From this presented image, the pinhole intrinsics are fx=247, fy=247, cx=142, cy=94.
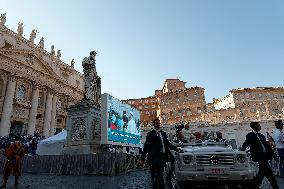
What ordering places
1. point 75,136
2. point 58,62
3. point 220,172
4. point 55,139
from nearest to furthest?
point 220,172
point 75,136
point 55,139
point 58,62

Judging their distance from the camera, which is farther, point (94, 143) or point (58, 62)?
point (58, 62)

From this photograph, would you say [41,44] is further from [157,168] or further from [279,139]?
[157,168]

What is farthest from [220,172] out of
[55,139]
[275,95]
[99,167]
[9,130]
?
[275,95]

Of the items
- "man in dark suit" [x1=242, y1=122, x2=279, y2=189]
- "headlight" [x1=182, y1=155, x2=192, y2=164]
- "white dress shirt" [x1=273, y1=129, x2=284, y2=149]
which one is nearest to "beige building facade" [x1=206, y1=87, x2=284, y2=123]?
"white dress shirt" [x1=273, y1=129, x2=284, y2=149]

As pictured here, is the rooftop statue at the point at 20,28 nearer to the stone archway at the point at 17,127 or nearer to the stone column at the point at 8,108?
the stone column at the point at 8,108

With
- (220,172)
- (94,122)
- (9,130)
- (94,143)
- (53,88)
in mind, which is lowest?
(220,172)

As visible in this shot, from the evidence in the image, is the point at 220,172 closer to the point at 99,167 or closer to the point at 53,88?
the point at 99,167

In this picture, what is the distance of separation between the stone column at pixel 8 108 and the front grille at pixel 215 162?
1453 inches

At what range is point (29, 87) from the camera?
43.8 meters

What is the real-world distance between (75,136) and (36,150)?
986 cm

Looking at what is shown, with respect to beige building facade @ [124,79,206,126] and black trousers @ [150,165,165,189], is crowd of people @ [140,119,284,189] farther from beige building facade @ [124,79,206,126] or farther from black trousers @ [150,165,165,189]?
beige building facade @ [124,79,206,126]

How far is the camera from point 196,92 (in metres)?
63.9

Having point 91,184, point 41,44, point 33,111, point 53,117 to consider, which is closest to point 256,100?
point 53,117

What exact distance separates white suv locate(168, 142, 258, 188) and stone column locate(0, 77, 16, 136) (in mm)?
36637
